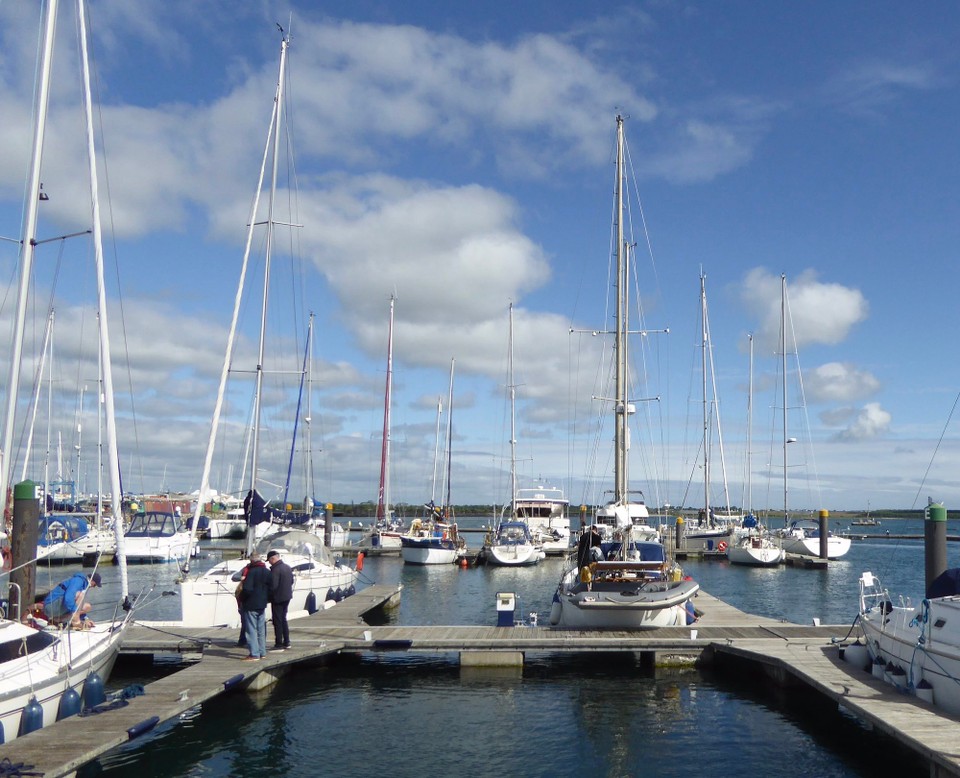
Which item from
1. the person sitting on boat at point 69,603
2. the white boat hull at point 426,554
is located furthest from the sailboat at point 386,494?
the person sitting on boat at point 69,603

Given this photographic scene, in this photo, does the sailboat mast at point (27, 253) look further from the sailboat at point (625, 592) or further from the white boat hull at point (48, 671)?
the sailboat at point (625, 592)

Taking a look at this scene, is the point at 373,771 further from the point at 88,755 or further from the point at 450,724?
the point at 88,755

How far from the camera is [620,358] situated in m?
28.6

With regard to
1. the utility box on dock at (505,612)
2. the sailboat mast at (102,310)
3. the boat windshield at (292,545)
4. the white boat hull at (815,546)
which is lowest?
Answer: the utility box on dock at (505,612)

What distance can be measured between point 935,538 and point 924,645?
737 centimetres

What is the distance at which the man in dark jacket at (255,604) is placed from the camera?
52.0 feet

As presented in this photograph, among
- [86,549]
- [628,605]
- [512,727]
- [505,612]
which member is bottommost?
[512,727]

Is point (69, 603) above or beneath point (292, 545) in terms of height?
beneath

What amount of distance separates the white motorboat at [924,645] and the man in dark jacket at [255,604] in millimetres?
10954

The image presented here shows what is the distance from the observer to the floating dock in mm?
11273

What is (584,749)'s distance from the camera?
1396 cm

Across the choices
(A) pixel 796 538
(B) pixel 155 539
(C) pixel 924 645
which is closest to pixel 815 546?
(A) pixel 796 538

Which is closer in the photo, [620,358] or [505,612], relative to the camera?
[505,612]

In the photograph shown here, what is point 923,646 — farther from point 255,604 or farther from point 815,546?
point 815,546
